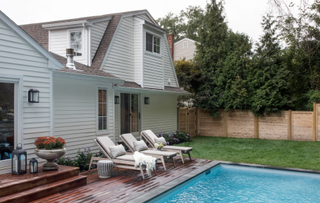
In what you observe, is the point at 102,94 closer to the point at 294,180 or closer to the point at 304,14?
the point at 294,180

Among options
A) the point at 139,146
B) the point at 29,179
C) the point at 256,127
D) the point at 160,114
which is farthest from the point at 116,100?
the point at 256,127

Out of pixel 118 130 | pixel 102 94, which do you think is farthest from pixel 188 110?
pixel 102 94

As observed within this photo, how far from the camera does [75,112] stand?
8555 millimetres

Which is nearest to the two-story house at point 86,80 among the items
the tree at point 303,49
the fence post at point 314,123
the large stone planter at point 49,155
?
the large stone planter at point 49,155

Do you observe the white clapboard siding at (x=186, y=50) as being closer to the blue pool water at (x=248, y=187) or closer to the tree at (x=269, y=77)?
the tree at (x=269, y=77)

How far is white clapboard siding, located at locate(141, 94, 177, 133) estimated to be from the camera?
13242 mm

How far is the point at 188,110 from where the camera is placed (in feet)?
54.4

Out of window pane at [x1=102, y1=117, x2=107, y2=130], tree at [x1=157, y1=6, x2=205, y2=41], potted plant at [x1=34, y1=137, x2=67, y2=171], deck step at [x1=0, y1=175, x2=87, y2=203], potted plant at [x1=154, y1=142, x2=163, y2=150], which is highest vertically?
tree at [x1=157, y1=6, x2=205, y2=41]

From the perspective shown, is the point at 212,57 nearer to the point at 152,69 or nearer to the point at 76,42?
the point at 152,69

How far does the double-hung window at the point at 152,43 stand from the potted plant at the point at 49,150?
8.07 metres

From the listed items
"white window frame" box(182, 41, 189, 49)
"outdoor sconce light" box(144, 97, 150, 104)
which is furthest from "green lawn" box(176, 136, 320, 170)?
"white window frame" box(182, 41, 189, 49)

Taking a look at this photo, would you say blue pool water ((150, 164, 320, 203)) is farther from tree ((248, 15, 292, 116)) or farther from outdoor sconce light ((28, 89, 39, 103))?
tree ((248, 15, 292, 116))

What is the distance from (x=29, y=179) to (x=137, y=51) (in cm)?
854

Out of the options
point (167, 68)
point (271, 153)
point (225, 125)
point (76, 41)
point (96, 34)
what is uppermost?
point (96, 34)
